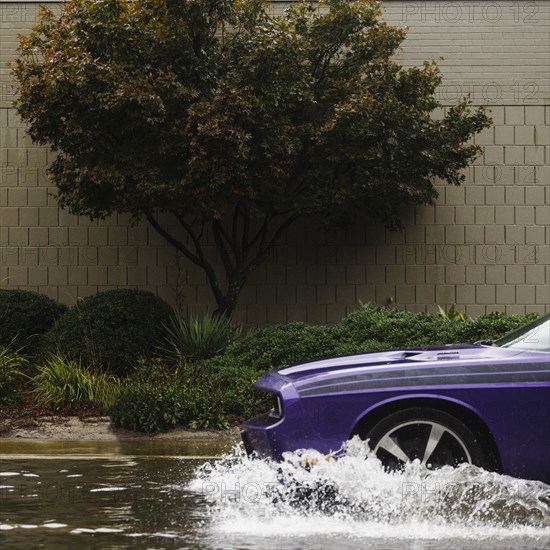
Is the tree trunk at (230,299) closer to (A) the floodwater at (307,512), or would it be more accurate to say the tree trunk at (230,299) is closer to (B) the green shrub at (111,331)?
(B) the green shrub at (111,331)

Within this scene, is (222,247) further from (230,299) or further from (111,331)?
(111,331)

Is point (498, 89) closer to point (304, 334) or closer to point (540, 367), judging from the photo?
point (304, 334)

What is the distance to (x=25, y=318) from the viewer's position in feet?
50.1

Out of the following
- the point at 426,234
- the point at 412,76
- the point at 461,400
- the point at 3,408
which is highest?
the point at 412,76

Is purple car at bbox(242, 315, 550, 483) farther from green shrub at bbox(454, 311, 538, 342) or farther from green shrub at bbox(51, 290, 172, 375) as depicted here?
green shrub at bbox(51, 290, 172, 375)

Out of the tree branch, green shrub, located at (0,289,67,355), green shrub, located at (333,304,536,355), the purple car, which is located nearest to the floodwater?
the purple car

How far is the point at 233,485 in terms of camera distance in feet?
26.4

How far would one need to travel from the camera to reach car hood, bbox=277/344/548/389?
6824 millimetres

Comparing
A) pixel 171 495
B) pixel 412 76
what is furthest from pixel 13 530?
pixel 412 76

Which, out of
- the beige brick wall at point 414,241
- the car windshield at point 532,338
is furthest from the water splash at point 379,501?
the beige brick wall at point 414,241

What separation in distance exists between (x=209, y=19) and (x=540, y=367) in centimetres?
962

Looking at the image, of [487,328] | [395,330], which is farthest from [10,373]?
[487,328]

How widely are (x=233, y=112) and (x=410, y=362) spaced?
7.88 m

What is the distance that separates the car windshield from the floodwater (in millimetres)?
962
